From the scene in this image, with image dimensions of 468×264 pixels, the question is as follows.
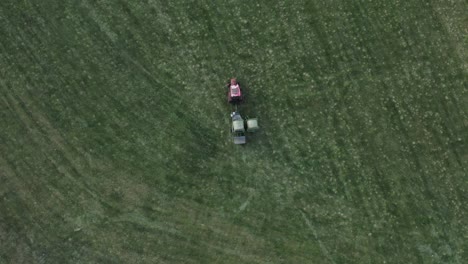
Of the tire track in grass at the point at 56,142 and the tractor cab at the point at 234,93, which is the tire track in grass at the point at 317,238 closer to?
the tractor cab at the point at 234,93

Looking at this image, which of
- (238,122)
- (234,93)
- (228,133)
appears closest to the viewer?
(238,122)

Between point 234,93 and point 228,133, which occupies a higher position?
point 234,93

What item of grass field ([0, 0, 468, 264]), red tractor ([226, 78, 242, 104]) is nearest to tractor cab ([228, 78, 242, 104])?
red tractor ([226, 78, 242, 104])

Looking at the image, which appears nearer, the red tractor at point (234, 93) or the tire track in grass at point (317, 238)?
the tire track in grass at point (317, 238)

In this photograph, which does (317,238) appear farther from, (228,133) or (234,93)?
(234,93)

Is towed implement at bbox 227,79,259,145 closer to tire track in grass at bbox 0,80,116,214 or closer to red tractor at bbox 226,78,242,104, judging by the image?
red tractor at bbox 226,78,242,104

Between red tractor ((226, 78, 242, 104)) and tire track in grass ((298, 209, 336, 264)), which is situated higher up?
red tractor ((226, 78, 242, 104))

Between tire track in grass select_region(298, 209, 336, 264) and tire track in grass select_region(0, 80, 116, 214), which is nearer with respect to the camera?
tire track in grass select_region(298, 209, 336, 264)

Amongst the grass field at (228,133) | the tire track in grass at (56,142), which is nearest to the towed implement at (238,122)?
the grass field at (228,133)

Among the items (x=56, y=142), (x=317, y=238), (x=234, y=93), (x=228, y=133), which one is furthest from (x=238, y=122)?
(x=56, y=142)

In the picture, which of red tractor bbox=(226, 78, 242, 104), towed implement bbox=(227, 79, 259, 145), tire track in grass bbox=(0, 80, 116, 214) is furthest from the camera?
tire track in grass bbox=(0, 80, 116, 214)
